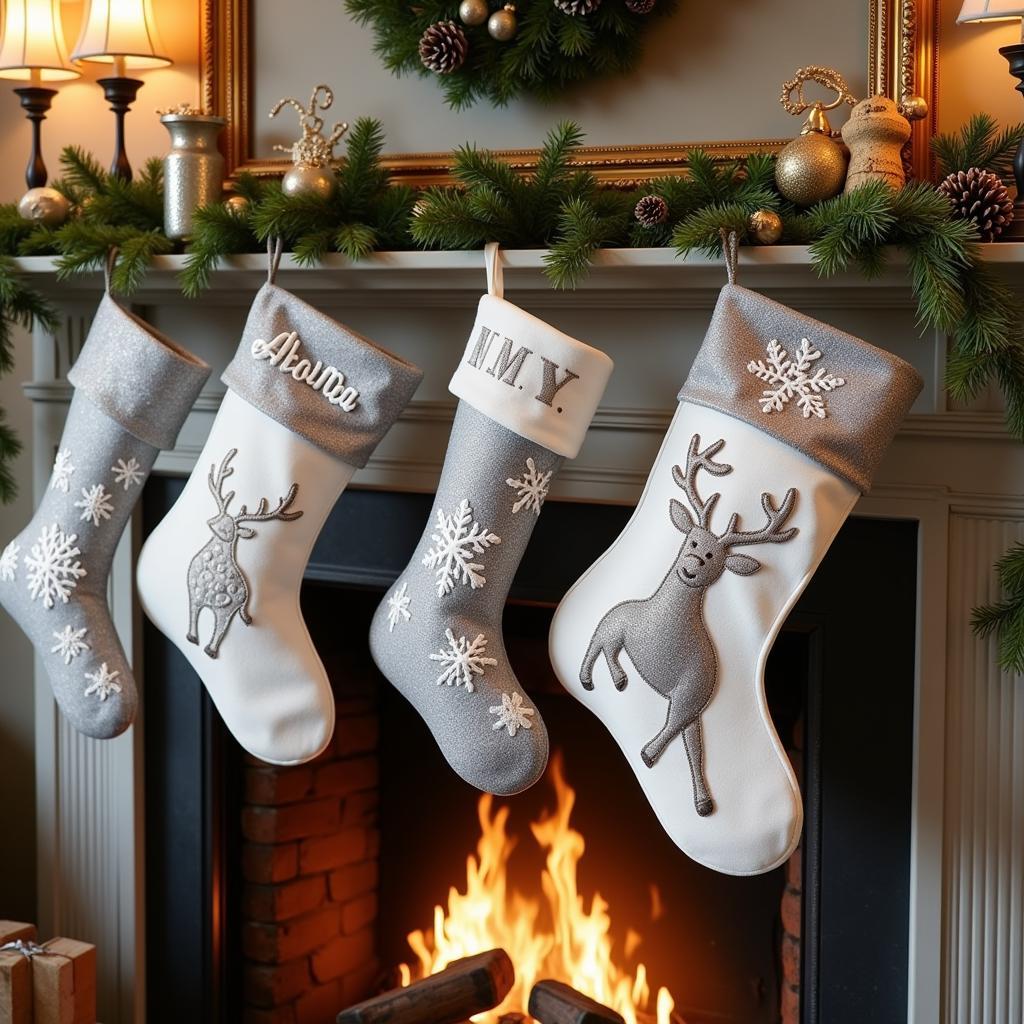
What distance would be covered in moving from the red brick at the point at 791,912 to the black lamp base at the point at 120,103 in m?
1.38

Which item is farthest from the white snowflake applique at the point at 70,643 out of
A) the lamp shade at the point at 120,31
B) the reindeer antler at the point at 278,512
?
the lamp shade at the point at 120,31

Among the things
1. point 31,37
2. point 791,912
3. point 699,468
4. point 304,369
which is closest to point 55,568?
point 304,369

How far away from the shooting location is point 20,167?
6.78ft

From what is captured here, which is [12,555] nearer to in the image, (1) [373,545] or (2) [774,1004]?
(1) [373,545]

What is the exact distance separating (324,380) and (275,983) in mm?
1034

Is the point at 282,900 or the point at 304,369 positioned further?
the point at 282,900

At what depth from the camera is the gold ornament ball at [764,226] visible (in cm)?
141

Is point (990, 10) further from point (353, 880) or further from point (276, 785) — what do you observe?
point (353, 880)

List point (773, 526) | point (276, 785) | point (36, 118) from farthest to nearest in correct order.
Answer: point (276, 785), point (36, 118), point (773, 526)

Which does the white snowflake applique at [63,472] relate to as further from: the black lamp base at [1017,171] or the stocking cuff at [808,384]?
the black lamp base at [1017,171]

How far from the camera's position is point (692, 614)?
138 centimetres

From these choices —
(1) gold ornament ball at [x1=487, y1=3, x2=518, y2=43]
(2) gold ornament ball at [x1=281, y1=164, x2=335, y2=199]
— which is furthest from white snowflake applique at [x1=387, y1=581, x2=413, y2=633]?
Result: (1) gold ornament ball at [x1=487, y1=3, x2=518, y2=43]

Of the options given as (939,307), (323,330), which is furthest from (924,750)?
(323,330)

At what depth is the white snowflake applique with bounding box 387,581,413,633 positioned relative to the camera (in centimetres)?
153
